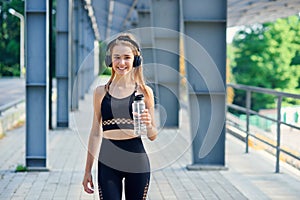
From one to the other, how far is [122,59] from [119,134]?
1.48 ft

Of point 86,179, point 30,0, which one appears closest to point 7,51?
point 30,0

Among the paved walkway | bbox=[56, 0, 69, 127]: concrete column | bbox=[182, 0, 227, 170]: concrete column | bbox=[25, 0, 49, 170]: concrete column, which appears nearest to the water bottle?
the paved walkway

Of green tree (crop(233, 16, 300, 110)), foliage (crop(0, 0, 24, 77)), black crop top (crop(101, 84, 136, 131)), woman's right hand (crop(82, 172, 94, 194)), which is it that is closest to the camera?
black crop top (crop(101, 84, 136, 131))

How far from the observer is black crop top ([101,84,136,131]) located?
11.8 feet

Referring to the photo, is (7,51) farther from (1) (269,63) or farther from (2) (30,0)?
(2) (30,0)

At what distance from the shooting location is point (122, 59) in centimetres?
362

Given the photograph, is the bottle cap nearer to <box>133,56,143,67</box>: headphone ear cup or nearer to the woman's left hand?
the woman's left hand

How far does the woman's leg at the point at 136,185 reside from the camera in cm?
372

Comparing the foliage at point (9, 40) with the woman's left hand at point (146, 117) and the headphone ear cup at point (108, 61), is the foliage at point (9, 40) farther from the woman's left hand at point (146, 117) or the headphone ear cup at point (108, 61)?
the woman's left hand at point (146, 117)

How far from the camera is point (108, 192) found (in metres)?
3.68

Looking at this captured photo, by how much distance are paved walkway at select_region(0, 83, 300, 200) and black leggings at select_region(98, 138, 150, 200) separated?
6.26 ft

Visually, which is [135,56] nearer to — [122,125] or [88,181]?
[122,125]

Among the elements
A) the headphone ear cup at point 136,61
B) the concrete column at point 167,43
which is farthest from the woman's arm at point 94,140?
the concrete column at point 167,43

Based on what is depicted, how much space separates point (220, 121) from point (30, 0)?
312 centimetres
